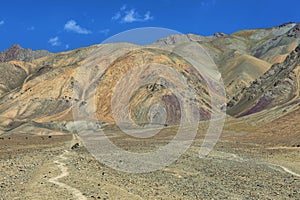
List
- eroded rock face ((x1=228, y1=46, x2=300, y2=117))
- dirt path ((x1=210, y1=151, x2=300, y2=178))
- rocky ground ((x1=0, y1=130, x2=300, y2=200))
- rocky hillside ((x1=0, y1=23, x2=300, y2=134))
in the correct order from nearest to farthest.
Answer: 1. rocky ground ((x1=0, y1=130, x2=300, y2=200))
2. dirt path ((x1=210, y1=151, x2=300, y2=178))
3. eroded rock face ((x1=228, y1=46, x2=300, y2=117))
4. rocky hillside ((x1=0, y1=23, x2=300, y2=134))

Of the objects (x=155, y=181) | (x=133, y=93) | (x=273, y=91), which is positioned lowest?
(x=155, y=181)

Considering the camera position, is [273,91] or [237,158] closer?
[237,158]

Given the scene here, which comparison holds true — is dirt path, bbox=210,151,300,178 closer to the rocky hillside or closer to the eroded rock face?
the rocky hillside

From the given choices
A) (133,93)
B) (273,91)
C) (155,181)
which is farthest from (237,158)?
(133,93)

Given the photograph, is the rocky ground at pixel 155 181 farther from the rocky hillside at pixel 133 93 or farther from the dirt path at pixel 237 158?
the rocky hillside at pixel 133 93

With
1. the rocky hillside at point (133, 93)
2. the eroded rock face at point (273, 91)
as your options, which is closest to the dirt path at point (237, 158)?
the rocky hillside at point (133, 93)

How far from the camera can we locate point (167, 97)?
126 metres

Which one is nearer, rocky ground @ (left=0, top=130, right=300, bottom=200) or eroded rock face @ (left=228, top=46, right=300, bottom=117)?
rocky ground @ (left=0, top=130, right=300, bottom=200)

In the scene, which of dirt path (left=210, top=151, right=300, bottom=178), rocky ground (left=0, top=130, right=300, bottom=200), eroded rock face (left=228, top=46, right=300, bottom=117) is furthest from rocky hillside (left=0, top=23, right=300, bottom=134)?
rocky ground (left=0, top=130, right=300, bottom=200)

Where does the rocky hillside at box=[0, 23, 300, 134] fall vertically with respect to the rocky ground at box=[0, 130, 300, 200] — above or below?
above

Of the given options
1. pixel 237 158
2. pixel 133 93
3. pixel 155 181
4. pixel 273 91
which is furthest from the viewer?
pixel 133 93

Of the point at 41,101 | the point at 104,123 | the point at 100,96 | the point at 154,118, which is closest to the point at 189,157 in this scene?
the point at 104,123

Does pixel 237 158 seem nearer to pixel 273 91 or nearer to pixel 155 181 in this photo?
pixel 155 181

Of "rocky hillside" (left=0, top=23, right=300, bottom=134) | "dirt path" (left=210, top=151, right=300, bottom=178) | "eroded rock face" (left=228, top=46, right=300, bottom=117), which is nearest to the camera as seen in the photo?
"dirt path" (left=210, top=151, right=300, bottom=178)
